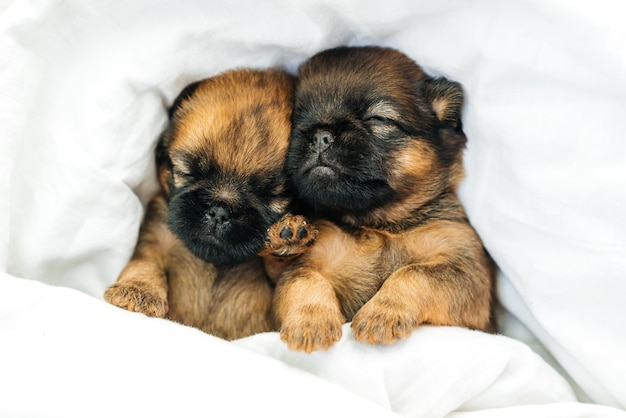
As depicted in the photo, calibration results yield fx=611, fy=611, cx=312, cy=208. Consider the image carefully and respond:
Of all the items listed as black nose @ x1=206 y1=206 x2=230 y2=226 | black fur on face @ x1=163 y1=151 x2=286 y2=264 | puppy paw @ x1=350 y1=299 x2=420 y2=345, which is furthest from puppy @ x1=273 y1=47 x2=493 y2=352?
black nose @ x1=206 y1=206 x2=230 y2=226

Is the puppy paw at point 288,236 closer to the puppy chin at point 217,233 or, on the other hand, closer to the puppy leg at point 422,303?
the puppy chin at point 217,233

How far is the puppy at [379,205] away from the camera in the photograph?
175 centimetres

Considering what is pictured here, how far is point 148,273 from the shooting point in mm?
1988

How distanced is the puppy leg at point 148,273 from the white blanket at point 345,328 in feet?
0.25

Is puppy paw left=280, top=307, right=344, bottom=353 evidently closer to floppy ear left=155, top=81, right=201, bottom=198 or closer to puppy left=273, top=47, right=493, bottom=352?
puppy left=273, top=47, right=493, bottom=352

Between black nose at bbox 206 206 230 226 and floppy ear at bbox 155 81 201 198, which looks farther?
floppy ear at bbox 155 81 201 198

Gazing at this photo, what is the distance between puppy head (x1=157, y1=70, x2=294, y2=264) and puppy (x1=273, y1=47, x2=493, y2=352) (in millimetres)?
73

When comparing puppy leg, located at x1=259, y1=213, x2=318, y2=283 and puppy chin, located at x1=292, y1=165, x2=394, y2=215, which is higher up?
puppy chin, located at x1=292, y1=165, x2=394, y2=215

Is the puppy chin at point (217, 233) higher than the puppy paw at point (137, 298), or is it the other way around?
the puppy chin at point (217, 233)

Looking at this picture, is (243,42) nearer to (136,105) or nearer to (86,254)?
(136,105)

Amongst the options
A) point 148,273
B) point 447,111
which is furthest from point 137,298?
point 447,111

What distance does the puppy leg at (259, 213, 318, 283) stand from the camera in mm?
1890

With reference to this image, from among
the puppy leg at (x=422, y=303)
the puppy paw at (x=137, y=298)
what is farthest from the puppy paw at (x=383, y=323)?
the puppy paw at (x=137, y=298)

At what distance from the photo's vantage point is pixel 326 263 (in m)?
2.00
